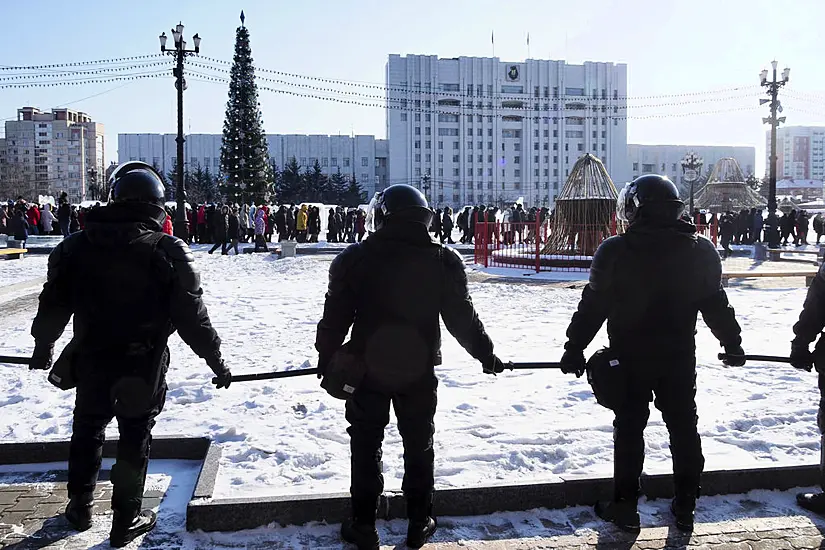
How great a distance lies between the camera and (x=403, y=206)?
3.37 meters

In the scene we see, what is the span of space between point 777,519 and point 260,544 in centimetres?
255

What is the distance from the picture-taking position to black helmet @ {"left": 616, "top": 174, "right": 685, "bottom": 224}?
3.59 metres

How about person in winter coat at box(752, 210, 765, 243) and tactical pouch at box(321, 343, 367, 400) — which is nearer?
tactical pouch at box(321, 343, 367, 400)

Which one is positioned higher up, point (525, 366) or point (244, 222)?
point (244, 222)

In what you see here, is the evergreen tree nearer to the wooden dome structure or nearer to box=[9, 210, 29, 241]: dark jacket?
box=[9, 210, 29, 241]: dark jacket

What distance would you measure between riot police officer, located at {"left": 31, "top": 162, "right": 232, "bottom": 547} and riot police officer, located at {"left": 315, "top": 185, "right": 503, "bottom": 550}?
29.1 inches

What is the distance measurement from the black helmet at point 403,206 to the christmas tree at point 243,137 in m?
43.8

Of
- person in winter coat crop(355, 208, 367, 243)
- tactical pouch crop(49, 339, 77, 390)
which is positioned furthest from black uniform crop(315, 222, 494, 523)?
person in winter coat crop(355, 208, 367, 243)

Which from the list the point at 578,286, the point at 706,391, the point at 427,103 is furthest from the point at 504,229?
the point at 427,103

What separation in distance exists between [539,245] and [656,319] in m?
14.2

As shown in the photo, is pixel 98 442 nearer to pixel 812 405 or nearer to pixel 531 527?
pixel 531 527

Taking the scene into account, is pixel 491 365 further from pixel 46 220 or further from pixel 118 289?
pixel 46 220

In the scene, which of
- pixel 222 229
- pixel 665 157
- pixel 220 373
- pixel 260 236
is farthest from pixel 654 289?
pixel 665 157

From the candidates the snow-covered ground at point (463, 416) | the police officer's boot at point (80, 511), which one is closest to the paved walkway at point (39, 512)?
the police officer's boot at point (80, 511)
